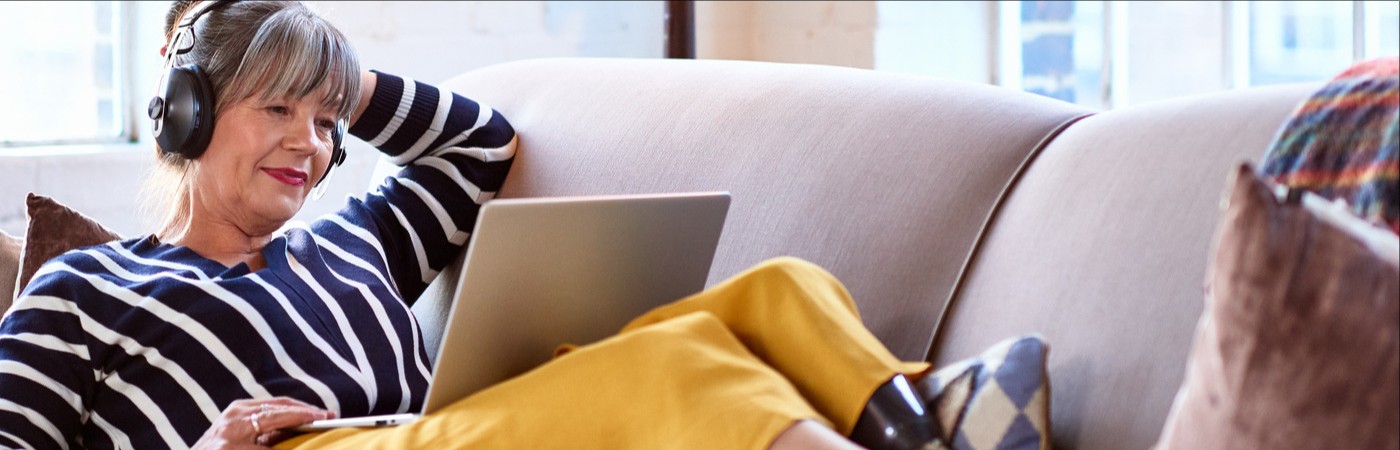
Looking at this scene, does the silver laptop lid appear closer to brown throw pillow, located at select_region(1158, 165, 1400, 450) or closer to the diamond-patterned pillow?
the diamond-patterned pillow

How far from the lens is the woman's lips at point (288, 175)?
136 centimetres

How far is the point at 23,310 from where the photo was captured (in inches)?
48.4

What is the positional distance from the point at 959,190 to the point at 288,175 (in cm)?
66

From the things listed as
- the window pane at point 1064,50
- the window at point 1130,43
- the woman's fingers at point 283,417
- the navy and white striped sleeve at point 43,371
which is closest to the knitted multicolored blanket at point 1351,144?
the woman's fingers at point 283,417

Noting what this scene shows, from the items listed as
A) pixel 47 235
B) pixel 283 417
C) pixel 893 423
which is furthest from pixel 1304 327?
pixel 47 235

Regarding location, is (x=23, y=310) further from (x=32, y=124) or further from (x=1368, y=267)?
(x=32, y=124)

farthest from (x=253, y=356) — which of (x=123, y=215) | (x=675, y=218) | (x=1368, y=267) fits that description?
(x=123, y=215)

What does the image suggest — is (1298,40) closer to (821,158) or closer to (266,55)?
(821,158)

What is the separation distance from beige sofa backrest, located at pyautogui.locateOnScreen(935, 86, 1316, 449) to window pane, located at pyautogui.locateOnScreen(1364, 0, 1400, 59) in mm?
1743

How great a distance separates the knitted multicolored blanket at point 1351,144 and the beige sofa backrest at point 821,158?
32 cm

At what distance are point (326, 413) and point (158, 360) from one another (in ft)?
0.65

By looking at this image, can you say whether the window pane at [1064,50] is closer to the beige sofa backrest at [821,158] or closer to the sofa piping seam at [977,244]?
the beige sofa backrest at [821,158]

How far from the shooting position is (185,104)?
1319mm

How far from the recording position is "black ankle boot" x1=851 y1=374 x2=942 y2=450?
3.08ft
